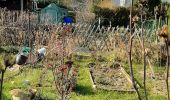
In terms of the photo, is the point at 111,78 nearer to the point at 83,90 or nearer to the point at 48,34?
the point at 83,90

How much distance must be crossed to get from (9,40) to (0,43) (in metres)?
0.95

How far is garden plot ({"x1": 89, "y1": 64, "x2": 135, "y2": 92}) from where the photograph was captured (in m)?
10.7

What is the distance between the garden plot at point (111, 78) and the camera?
10.7 metres

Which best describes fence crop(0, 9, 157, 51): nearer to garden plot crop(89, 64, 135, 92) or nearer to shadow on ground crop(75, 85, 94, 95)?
garden plot crop(89, 64, 135, 92)

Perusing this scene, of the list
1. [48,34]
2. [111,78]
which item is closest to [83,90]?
[111,78]

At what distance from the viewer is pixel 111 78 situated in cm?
1194

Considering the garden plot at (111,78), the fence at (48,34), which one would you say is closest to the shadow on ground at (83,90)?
the garden plot at (111,78)

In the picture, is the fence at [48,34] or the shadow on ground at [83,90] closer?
the shadow on ground at [83,90]

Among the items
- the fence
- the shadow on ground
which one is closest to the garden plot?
the shadow on ground

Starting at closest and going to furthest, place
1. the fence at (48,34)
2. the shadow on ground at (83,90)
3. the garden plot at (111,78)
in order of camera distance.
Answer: the shadow on ground at (83,90) → the garden plot at (111,78) → the fence at (48,34)

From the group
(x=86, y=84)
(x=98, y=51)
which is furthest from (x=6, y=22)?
(x=86, y=84)

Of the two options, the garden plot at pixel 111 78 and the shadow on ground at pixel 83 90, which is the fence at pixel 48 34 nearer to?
the garden plot at pixel 111 78

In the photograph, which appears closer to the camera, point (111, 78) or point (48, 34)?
point (111, 78)

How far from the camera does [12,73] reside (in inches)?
461
